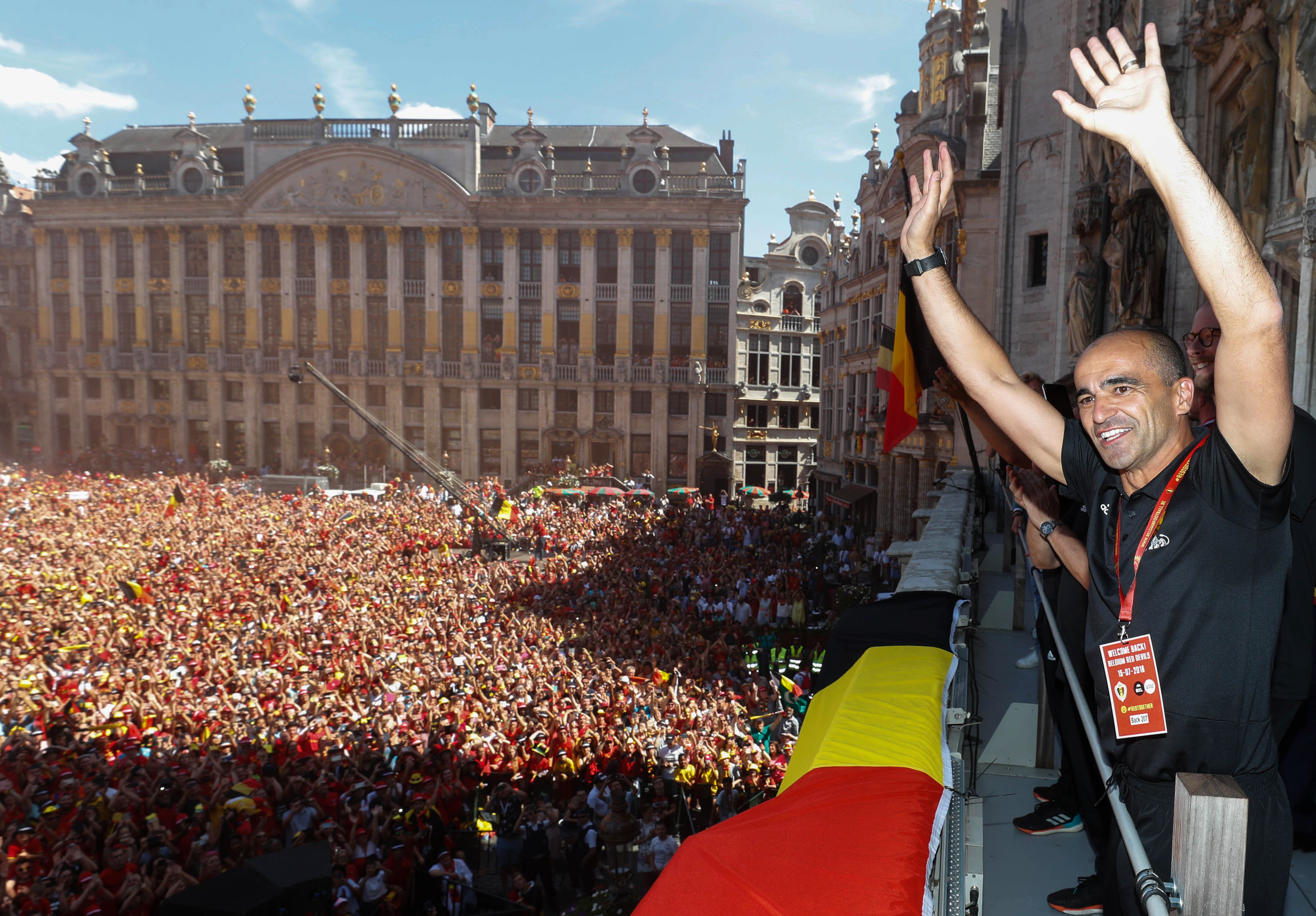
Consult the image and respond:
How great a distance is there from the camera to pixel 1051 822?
4.73m

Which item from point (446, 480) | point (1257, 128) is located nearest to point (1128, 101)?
point (1257, 128)

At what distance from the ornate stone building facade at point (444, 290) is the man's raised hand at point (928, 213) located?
1790 inches

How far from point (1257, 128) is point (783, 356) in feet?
145

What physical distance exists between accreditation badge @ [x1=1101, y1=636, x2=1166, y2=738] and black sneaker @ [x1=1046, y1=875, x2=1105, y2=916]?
1902mm

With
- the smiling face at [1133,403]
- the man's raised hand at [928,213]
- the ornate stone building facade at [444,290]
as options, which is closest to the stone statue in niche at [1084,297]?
the man's raised hand at [928,213]

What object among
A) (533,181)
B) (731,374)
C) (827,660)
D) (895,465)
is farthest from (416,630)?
(533,181)

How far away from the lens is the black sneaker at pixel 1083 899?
385 centimetres

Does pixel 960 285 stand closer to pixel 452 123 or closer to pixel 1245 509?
pixel 1245 509

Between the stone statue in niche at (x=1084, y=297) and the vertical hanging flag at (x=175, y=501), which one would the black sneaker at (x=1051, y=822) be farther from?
the vertical hanging flag at (x=175, y=501)

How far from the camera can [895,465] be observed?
29.9 m

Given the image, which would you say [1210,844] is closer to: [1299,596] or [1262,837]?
[1262,837]

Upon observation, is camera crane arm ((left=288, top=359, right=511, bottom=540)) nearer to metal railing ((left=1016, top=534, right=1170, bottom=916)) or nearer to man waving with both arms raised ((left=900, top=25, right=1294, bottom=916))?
metal railing ((left=1016, top=534, right=1170, bottom=916))

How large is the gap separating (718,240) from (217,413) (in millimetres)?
30551

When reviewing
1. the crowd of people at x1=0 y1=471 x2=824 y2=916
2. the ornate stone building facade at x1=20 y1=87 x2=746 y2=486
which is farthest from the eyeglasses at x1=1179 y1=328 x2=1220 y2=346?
the ornate stone building facade at x1=20 y1=87 x2=746 y2=486
